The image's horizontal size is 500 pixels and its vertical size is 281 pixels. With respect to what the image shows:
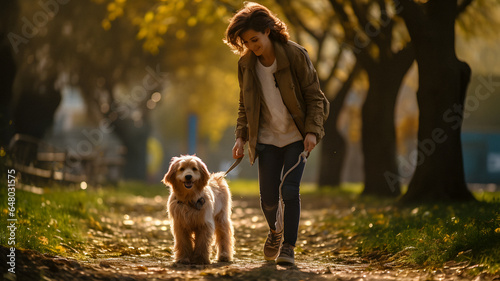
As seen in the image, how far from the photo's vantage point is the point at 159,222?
12.2 metres

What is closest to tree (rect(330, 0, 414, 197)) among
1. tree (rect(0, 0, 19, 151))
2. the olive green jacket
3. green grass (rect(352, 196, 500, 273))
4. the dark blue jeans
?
green grass (rect(352, 196, 500, 273))

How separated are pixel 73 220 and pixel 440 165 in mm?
6164

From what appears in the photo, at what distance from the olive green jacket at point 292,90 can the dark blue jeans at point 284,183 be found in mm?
142

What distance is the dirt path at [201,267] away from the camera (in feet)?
19.2

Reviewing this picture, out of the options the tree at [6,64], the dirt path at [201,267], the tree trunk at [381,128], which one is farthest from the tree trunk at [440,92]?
the tree at [6,64]

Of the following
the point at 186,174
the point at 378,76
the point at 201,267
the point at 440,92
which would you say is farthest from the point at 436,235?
the point at 378,76

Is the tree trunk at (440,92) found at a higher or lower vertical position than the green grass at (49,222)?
higher

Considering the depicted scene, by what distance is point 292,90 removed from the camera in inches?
257

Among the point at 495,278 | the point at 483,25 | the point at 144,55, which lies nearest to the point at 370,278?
the point at 495,278

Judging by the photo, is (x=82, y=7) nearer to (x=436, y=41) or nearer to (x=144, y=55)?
(x=144, y=55)

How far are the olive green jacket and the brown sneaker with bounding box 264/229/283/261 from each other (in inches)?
33.3

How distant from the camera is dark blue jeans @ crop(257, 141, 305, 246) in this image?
21.6ft

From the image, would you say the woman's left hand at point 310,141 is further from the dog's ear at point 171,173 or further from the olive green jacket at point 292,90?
the dog's ear at point 171,173

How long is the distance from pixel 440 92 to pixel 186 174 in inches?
260
